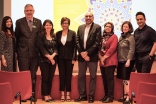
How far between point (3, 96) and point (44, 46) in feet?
8.50

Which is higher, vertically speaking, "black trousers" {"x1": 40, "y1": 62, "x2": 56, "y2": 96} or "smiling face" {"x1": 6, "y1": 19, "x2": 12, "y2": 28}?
"smiling face" {"x1": 6, "y1": 19, "x2": 12, "y2": 28}

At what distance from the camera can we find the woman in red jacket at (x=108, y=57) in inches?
188

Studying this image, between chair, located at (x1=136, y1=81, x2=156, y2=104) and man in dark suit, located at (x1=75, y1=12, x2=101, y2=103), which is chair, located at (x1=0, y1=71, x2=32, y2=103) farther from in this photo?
man in dark suit, located at (x1=75, y1=12, x2=101, y2=103)

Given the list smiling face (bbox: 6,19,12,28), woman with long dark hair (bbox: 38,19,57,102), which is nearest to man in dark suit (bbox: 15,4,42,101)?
woman with long dark hair (bbox: 38,19,57,102)

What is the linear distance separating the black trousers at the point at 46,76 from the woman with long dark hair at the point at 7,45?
594 mm

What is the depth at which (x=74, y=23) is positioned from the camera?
19.2 ft

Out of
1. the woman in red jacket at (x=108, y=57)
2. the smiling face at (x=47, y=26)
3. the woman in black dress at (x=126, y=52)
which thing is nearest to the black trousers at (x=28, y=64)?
the smiling face at (x=47, y=26)

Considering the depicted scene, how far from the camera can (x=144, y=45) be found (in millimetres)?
4355

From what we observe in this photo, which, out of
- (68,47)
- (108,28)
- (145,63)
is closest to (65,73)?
(68,47)

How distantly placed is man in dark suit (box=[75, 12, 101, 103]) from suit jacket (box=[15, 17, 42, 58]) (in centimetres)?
84

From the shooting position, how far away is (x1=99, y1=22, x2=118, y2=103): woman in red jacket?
A: 478 cm

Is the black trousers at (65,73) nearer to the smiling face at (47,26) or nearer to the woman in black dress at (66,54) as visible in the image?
the woman in black dress at (66,54)

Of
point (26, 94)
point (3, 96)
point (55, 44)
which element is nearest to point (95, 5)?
point (55, 44)

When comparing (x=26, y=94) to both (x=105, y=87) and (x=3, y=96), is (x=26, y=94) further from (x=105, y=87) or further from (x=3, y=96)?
(x=105, y=87)
